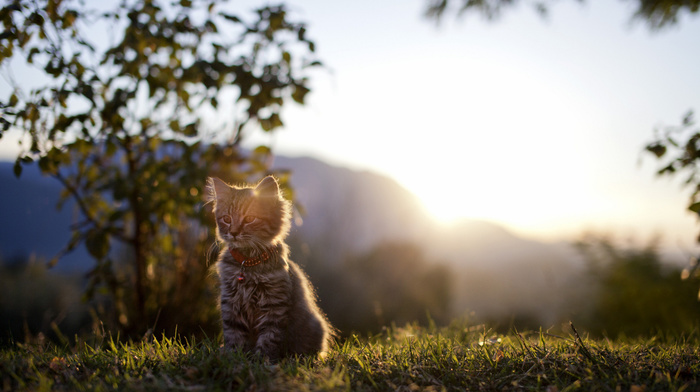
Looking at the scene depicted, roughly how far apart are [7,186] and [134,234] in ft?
12.3

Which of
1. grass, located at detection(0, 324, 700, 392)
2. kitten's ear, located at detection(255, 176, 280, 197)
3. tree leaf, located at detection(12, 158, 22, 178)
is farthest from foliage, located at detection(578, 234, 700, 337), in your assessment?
tree leaf, located at detection(12, 158, 22, 178)

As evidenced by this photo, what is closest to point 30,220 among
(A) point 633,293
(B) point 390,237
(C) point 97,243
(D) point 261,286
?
(C) point 97,243

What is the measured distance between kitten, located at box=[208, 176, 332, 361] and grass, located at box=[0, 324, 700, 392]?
0.23 metres

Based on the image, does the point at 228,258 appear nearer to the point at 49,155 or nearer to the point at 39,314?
the point at 49,155

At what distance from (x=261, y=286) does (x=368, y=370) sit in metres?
0.98

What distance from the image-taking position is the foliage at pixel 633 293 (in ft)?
20.6

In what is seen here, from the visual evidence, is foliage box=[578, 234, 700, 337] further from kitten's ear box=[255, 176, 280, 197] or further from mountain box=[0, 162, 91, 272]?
mountain box=[0, 162, 91, 272]

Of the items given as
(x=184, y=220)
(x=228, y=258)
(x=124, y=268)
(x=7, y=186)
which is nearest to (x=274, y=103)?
(x=228, y=258)

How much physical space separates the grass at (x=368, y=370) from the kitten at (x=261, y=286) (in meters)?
0.23

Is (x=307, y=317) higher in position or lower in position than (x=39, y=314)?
higher

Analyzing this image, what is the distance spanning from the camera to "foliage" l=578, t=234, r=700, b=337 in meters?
6.28

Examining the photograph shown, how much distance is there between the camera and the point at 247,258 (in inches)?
120

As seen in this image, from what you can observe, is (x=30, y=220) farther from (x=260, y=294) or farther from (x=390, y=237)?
(x=390, y=237)

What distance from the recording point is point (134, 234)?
425cm
